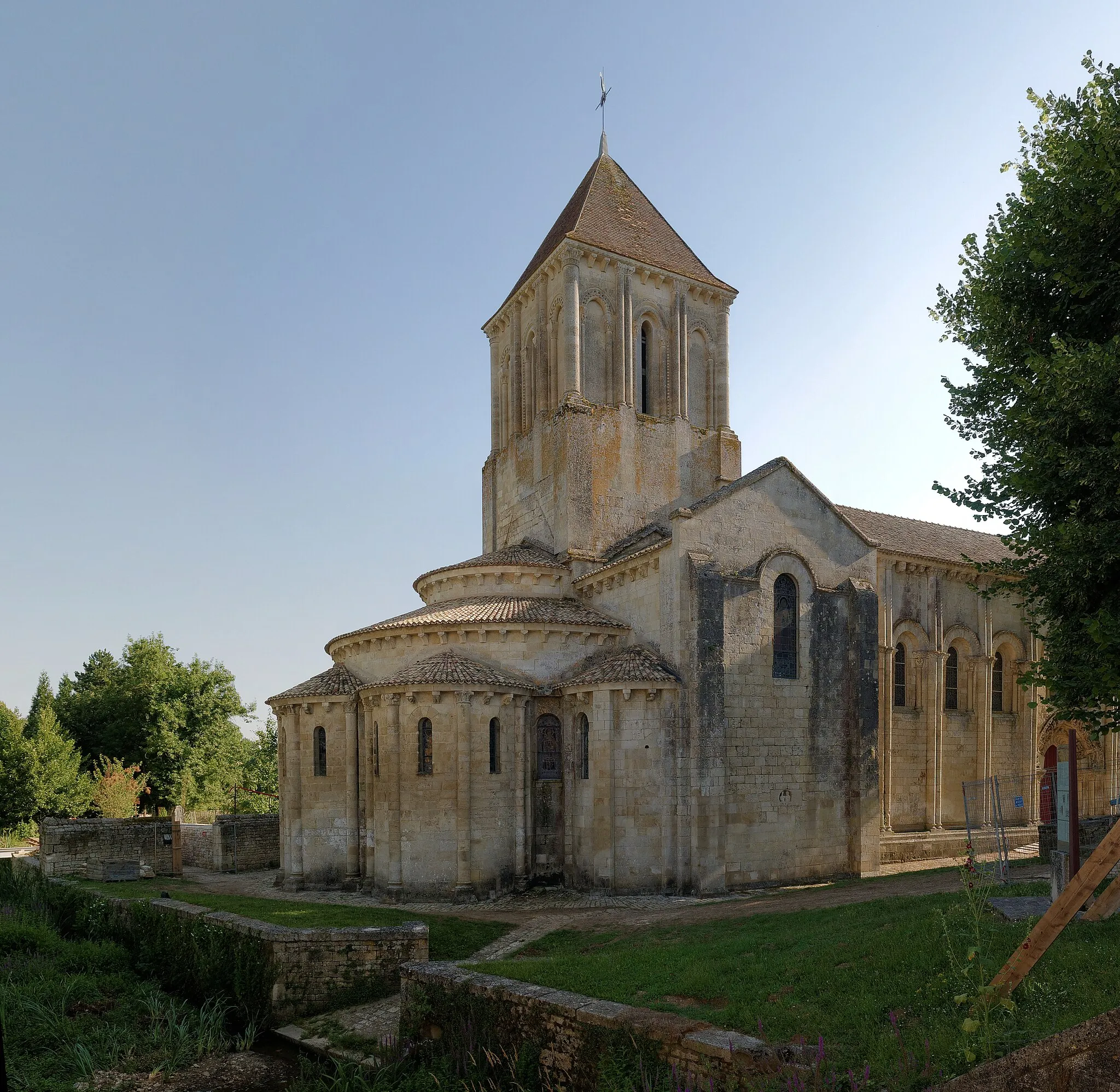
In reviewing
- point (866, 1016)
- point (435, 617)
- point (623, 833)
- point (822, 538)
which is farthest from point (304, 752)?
point (866, 1016)

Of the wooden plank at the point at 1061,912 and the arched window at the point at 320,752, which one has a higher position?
the wooden plank at the point at 1061,912

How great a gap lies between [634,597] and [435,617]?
200 inches

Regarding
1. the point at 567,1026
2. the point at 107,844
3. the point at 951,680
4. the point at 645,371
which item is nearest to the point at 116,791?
the point at 107,844

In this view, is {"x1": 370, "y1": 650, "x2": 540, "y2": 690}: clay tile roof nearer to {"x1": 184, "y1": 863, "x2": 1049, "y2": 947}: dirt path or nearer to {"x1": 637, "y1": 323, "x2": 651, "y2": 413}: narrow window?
{"x1": 184, "y1": 863, "x2": 1049, "y2": 947}: dirt path

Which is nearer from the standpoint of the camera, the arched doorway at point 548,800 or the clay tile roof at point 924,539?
the arched doorway at point 548,800

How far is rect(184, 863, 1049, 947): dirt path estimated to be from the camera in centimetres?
1538

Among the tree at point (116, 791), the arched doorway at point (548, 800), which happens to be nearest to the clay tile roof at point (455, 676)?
the arched doorway at point (548, 800)

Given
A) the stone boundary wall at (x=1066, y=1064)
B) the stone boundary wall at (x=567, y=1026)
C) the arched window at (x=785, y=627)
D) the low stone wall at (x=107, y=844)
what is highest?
the arched window at (x=785, y=627)

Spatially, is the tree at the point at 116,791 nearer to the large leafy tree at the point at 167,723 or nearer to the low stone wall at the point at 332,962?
the large leafy tree at the point at 167,723

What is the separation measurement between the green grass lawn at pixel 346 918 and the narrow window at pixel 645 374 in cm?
1630

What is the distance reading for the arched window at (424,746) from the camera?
65.7 ft

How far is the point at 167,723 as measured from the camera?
43156 millimetres

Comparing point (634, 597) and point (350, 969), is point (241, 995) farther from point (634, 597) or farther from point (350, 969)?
point (634, 597)

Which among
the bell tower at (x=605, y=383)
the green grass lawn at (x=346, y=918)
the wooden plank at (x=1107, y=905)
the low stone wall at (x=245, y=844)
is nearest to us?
the wooden plank at (x=1107, y=905)
